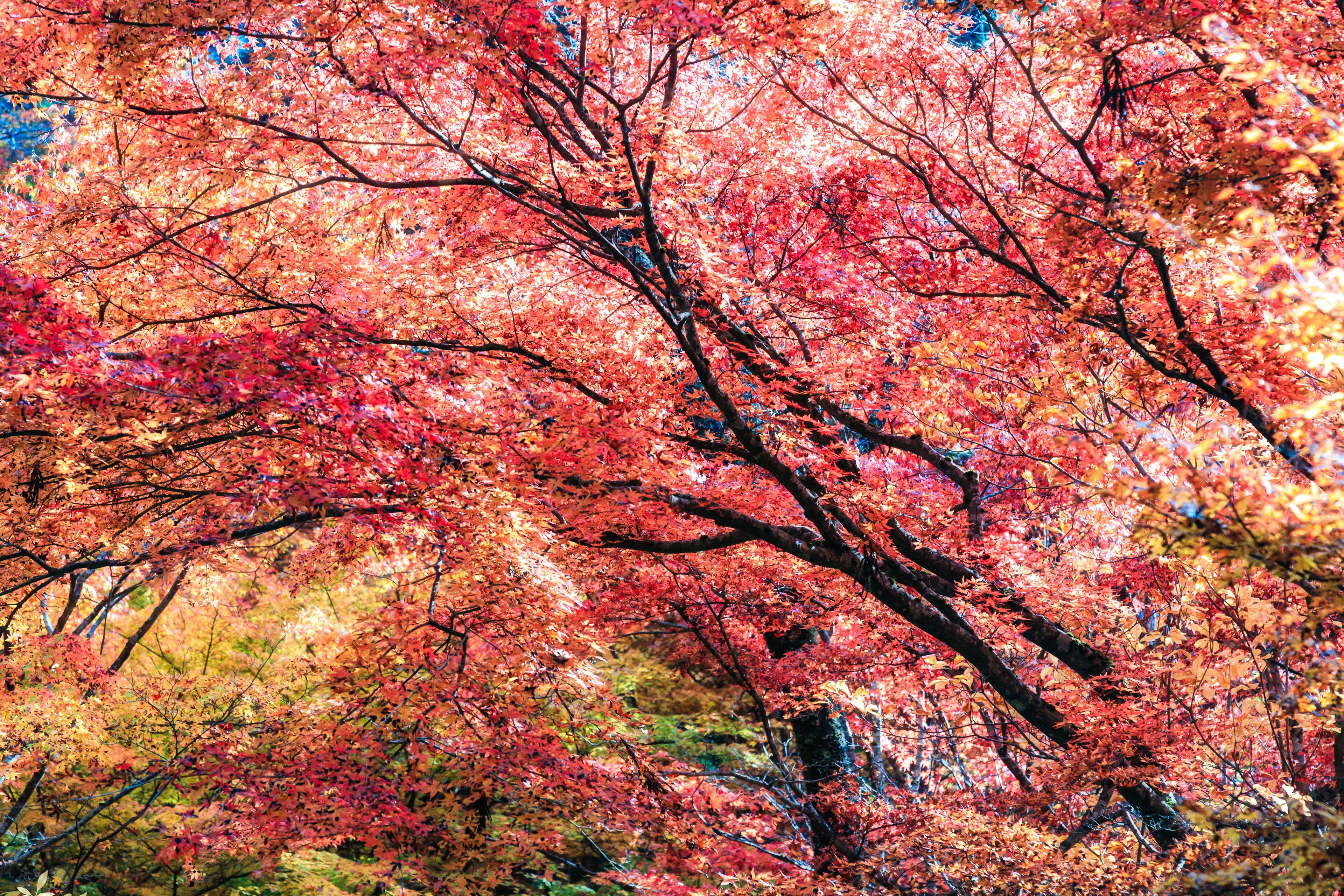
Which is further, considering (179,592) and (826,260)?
(179,592)

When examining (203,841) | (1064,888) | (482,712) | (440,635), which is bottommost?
(1064,888)

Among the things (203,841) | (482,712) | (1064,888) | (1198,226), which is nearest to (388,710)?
(482,712)

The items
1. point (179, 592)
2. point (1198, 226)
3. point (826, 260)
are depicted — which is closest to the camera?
point (1198, 226)

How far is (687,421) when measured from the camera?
22.9ft

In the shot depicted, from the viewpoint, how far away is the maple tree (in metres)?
4.39

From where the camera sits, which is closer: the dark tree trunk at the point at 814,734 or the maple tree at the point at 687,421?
the maple tree at the point at 687,421

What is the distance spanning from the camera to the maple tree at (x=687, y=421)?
4.39 metres

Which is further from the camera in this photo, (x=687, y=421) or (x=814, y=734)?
(x=814, y=734)

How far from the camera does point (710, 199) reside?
7.68 metres

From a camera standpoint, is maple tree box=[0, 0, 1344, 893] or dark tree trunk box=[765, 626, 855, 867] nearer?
maple tree box=[0, 0, 1344, 893]

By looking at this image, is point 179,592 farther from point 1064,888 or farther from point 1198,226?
point 1198,226

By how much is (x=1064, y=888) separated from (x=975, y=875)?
636mm

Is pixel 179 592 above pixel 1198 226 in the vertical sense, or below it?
above

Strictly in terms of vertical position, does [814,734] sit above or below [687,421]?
below
